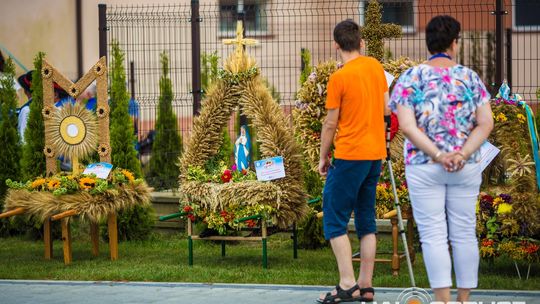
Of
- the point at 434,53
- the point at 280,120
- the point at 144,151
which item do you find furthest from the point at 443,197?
the point at 144,151

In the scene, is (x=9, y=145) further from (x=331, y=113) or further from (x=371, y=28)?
(x=331, y=113)

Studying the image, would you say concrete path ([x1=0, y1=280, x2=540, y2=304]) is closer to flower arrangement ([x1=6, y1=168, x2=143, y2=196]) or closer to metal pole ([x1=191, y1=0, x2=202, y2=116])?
flower arrangement ([x1=6, y1=168, x2=143, y2=196])

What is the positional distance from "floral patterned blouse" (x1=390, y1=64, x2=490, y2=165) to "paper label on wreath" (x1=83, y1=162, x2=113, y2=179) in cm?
435

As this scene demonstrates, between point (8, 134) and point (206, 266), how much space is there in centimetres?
409

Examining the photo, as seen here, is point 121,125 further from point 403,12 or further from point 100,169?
point 403,12

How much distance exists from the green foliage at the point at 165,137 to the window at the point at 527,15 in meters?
4.47

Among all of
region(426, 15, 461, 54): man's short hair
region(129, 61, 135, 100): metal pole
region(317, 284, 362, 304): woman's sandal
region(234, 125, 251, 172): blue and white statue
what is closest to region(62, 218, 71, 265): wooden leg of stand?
region(234, 125, 251, 172): blue and white statue

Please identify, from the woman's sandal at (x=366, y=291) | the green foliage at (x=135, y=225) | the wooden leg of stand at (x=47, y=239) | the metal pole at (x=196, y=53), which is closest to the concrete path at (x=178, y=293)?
the woman's sandal at (x=366, y=291)

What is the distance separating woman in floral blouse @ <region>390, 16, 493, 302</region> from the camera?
6211 millimetres

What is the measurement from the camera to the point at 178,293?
26.4 feet

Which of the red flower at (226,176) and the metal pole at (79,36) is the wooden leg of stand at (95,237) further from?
the metal pole at (79,36)

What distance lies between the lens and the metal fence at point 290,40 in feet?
39.2

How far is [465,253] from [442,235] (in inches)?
7.5

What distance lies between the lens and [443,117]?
6.26m
